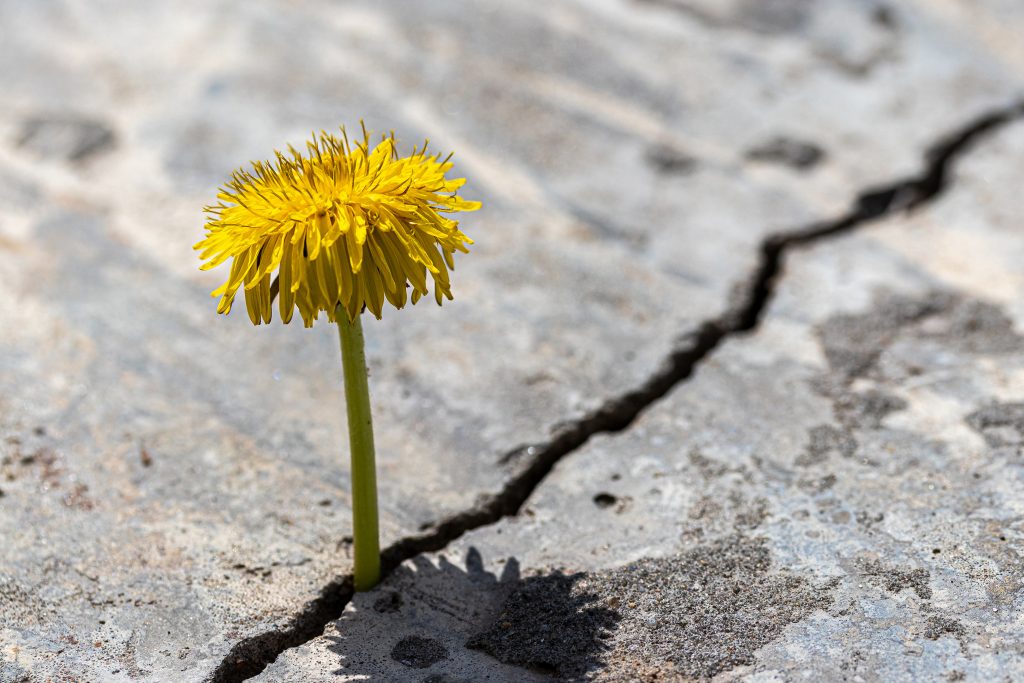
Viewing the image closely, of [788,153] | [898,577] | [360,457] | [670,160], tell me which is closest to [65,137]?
[670,160]

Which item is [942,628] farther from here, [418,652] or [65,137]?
[65,137]

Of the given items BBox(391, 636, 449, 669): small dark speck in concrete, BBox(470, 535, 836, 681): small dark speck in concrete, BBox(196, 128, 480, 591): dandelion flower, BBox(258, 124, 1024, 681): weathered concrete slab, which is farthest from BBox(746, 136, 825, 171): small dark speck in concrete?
BBox(391, 636, 449, 669): small dark speck in concrete

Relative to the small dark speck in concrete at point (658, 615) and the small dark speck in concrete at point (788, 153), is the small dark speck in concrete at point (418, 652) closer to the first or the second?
the small dark speck in concrete at point (658, 615)

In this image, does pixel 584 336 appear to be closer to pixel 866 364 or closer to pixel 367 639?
pixel 866 364

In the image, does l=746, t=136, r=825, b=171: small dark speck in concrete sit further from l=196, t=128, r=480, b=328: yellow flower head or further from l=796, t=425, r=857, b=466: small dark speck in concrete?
l=196, t=128, r=480, b=328: yellow flower head

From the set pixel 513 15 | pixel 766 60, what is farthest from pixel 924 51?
pixel 513 15
